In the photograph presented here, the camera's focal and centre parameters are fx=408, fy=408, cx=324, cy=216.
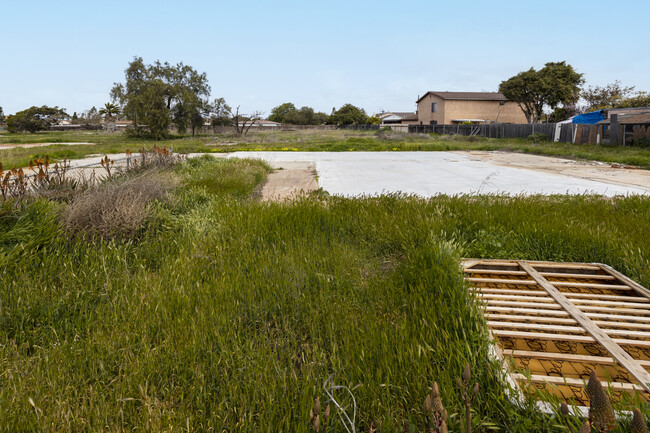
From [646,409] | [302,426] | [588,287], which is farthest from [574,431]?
[588,287]

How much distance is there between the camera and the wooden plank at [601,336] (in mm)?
1758

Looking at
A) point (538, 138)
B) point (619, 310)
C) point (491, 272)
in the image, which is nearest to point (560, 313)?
point (619, 310)

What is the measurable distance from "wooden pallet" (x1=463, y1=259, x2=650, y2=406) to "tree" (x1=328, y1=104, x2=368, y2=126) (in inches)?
2736

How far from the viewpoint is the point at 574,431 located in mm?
1315

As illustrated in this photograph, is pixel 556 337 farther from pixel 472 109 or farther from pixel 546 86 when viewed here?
pixel 472 109

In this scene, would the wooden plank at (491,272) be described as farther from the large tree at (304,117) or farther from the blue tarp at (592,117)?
the large tree at (304,117)

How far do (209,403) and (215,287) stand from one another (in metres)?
0.99

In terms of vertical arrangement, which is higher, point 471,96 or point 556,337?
point 471,96

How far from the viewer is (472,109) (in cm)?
4994

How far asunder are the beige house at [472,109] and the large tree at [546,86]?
19.6ft

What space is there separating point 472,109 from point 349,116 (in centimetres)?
2659

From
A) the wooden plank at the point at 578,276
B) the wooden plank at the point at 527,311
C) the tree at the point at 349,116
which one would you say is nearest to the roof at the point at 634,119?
the wooden plank at the point at 578,276

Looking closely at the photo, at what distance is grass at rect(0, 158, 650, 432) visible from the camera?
1600 mm

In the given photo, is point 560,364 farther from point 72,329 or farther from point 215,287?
point 72,329
